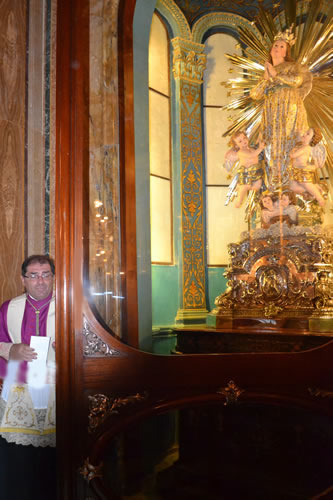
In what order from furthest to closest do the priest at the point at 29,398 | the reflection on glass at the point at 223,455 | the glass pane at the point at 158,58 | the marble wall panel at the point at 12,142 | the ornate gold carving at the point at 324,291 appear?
the glass pane at the point at 158,58 → the marble wall panel at the point at 12,142 → the ornate gold carving at the point at 324,291 → the priest at the point at 29,398 → the reflection on glass at the point at 223,455

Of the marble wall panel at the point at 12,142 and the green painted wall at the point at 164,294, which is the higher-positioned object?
the marble wall panel at the point at 12,142

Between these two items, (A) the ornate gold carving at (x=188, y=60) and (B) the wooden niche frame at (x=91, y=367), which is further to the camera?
(A) the ornate gold carving at (x=188, y=60)

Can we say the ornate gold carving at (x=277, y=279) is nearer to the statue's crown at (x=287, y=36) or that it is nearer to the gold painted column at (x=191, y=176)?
the gold painted column at (x=191, y=176)

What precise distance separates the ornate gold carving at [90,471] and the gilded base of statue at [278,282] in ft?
2.46

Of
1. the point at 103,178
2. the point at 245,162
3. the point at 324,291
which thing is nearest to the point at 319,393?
the point at 324,291

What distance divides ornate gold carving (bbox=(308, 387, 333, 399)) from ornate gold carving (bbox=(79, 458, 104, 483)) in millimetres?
669

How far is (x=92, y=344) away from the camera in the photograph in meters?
1.51

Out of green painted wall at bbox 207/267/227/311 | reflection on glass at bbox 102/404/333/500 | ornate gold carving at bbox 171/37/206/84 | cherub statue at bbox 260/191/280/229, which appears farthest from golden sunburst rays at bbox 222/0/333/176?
reflection on glass at bbox 102/404/333/500

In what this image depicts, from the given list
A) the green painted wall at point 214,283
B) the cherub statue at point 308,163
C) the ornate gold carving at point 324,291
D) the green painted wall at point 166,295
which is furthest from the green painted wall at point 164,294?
the cherub statue at point 308,163

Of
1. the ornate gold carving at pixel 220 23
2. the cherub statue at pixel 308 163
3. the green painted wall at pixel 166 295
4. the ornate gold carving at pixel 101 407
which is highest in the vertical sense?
the ornate gold carving at pixel 220 23

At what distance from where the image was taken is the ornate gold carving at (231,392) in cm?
155

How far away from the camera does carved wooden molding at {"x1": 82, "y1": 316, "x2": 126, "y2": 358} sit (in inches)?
59.4

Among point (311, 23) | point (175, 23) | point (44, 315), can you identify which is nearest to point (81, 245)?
point (44, 315)

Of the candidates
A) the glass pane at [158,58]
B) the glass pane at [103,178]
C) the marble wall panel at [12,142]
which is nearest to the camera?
the glass pane at [103,178]
